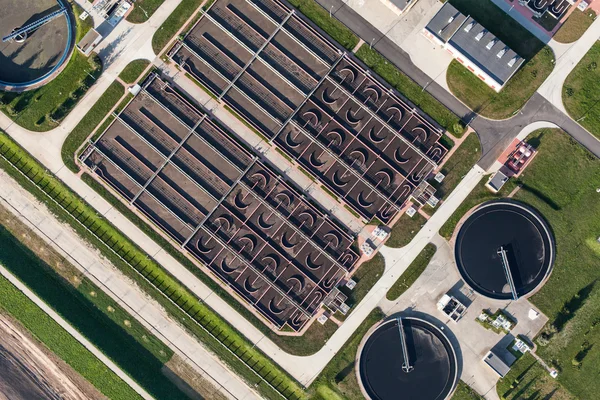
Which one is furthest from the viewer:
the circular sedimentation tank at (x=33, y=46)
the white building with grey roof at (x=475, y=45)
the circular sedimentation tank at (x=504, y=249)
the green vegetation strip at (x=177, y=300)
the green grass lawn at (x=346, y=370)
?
the circular sedimentation tank at (x=33, y=46)

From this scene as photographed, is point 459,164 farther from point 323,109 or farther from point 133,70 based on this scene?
point 133,70

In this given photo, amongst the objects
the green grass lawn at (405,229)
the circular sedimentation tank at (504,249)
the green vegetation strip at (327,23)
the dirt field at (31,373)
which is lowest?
the dirt field at (31,373)

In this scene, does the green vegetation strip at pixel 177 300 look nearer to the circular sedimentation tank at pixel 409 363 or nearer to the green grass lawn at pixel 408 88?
the circular sedimentation tank at pixel 409 363

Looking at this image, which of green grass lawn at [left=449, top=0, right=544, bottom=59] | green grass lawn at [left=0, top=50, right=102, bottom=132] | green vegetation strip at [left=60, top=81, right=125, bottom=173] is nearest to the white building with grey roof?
green grass lawn at [left=449, top=0, right=544, bottom=59]

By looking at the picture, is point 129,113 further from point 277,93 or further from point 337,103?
point 337,103

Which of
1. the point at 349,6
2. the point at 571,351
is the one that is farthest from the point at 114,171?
the point at 571,351

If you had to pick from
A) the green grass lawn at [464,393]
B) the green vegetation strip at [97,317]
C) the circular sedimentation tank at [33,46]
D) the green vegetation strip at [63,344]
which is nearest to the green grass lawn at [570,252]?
the green grass lawn at [464,393]

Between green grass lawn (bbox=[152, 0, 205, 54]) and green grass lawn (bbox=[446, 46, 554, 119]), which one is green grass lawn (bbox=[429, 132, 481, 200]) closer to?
green grass lawn (bbox=[446, 46, 554, 119])
